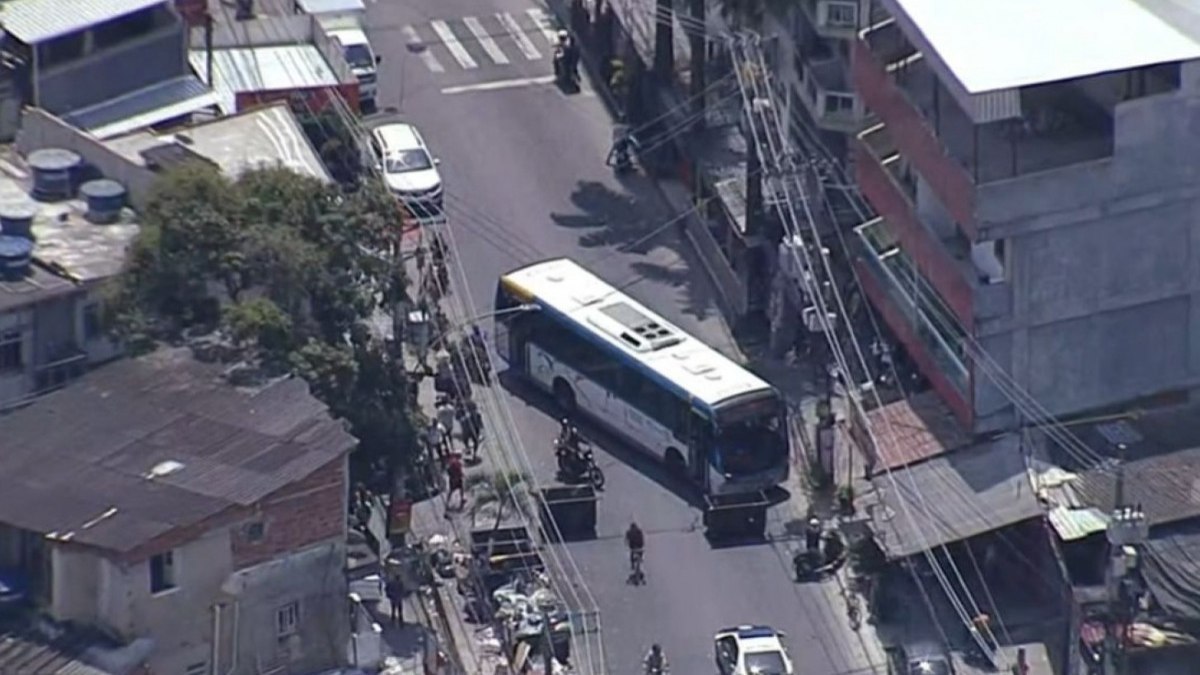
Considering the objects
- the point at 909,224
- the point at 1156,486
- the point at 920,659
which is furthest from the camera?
the point at 909,224

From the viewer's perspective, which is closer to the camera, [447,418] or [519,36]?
[447,418]

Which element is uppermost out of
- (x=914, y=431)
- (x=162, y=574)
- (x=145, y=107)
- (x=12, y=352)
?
(x=145, y=107)

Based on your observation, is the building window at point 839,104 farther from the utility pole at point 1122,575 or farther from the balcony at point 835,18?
the utility pole at point 1122,575

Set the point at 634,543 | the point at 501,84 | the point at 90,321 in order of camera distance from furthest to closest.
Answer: the point at 501,84
the point at 90,321
the point at 634,543

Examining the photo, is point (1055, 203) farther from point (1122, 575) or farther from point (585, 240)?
point (585, 240)

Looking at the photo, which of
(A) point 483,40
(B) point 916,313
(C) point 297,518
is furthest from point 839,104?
(C) point 297,518

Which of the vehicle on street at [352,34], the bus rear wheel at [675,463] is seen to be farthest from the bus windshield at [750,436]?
the vehicle on street at [352,34]
